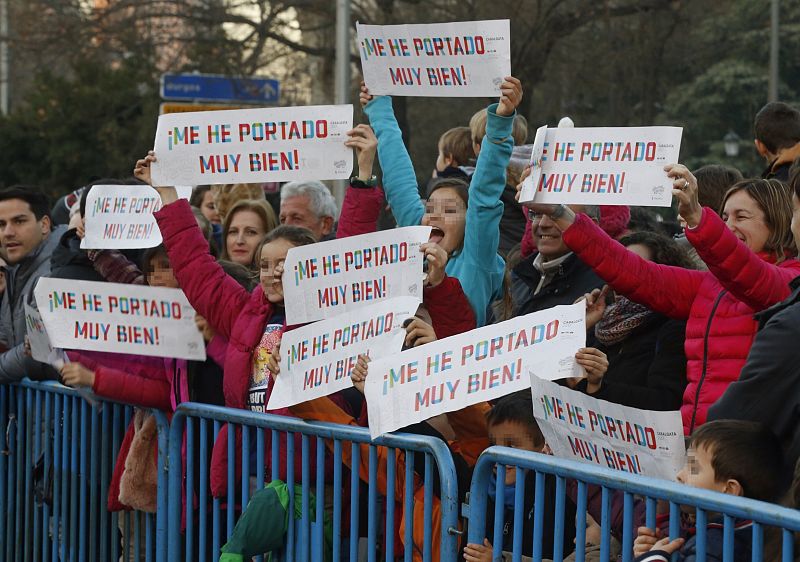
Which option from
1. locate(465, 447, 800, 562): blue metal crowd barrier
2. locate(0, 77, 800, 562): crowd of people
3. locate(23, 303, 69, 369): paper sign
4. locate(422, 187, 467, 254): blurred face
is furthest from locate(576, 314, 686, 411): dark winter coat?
locate(23, 303, 69, 369): paper sign

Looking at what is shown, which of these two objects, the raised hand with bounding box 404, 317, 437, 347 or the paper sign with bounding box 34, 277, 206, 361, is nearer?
the raised hand with bounding box 404, 317, 437, 347

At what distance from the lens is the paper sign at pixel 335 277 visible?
15.1ft

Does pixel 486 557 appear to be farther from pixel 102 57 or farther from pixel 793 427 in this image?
pixel 102 57

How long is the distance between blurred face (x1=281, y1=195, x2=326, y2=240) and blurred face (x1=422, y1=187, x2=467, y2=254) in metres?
1.30

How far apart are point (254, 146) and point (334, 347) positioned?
1.11m

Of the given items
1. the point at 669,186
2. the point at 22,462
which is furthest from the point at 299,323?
the point at 22,462

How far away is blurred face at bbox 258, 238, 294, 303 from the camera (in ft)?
16.3

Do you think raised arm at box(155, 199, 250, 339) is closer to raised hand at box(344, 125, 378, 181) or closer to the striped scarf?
raised hand at box(344, 125, 378, 181)

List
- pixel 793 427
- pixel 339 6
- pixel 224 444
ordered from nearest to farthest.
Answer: pixel 793 427
pixel 224 444
pixel 339 6

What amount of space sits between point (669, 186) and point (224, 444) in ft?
6.39

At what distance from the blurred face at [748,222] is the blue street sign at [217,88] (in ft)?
41.8

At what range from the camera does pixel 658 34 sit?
829 inches

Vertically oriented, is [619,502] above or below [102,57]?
below

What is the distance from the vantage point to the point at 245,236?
639 centimetres
